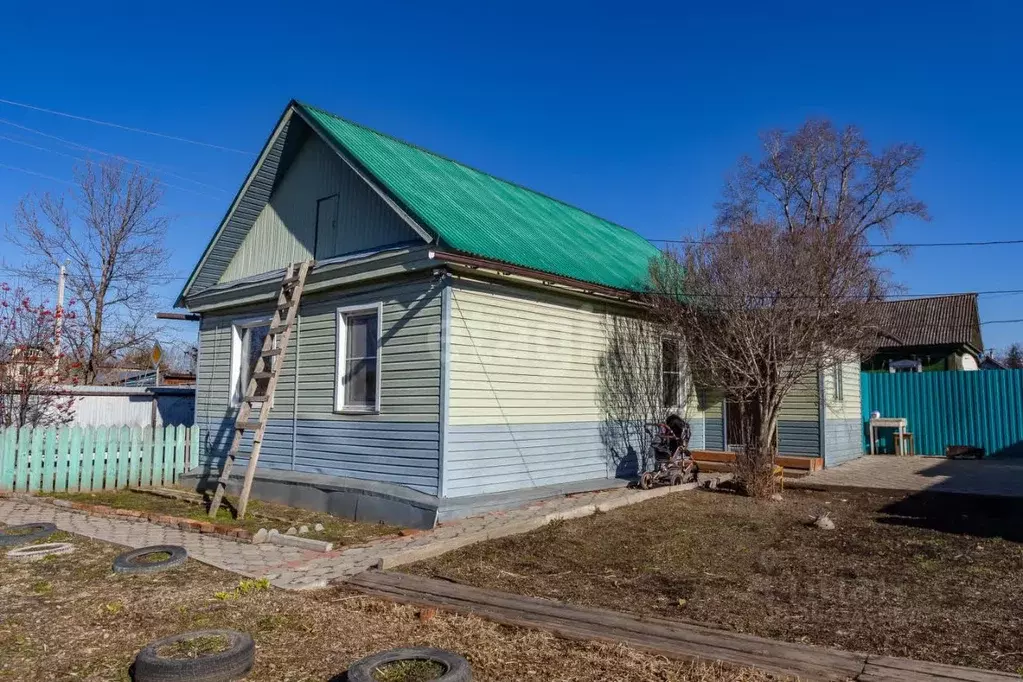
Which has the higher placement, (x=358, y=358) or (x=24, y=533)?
(x=358, y=358)

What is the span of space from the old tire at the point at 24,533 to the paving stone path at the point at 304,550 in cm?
29

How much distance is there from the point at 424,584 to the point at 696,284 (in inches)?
298

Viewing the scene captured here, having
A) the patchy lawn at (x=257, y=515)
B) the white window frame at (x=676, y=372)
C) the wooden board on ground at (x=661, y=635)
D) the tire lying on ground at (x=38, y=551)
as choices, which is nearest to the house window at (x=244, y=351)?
the patchy lawn at (x=257, y=515)

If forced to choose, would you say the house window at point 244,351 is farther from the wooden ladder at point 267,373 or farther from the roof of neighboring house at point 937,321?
the roof of neighboring house at point 937,321

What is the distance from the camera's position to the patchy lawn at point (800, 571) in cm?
538

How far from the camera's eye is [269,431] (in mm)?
12656

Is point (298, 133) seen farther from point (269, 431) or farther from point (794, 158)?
point (794, 158)

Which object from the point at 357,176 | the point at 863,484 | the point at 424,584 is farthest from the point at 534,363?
the point at 863,484

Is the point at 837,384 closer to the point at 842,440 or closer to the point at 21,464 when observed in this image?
the point at 842,440

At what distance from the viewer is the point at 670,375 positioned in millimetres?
15195

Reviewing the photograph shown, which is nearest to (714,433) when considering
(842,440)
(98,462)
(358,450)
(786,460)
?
(786,460)

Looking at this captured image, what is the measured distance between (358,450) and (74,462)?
5680 millimetres

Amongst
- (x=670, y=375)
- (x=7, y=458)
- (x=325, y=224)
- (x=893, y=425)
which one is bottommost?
(x=7, y=458)

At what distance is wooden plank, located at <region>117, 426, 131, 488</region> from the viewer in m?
13.3
